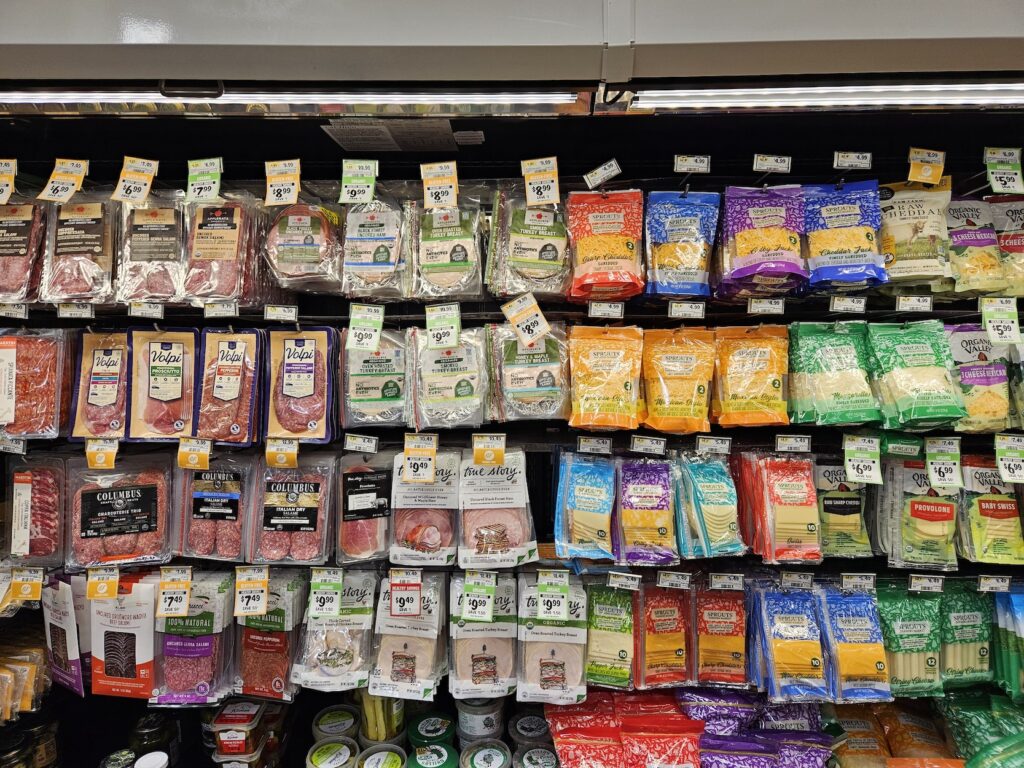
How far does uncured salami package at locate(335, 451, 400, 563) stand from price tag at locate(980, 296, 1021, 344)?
203 centimetres

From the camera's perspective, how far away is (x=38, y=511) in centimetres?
199

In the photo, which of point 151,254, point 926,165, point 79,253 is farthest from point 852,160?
point 79,253

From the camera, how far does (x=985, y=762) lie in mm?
1871

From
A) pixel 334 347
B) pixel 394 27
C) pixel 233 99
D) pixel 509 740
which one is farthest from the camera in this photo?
pixel 509 740

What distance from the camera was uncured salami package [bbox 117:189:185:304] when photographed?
1878 mm

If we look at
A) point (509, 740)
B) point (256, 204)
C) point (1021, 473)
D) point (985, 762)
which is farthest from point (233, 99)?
point (985, 762)

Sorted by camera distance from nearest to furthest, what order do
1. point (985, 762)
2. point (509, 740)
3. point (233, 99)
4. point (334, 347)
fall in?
point (233, 99), point (985, 762), point (334, 347), point (509, 740)

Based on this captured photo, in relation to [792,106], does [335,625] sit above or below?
below

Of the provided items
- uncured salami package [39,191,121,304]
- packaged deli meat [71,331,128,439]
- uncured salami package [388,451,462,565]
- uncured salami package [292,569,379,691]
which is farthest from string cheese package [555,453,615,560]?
uncured salami package [39,191,121,304]

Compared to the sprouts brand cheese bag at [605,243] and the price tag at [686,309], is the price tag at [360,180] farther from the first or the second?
the price tag at [686,309]

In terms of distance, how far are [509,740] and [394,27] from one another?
8.12 ft

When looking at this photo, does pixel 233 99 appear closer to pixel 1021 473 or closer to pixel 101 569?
pixel 101 569

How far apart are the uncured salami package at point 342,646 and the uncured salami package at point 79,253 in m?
1.25

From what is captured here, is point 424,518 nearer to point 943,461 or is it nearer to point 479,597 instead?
point 479,597
